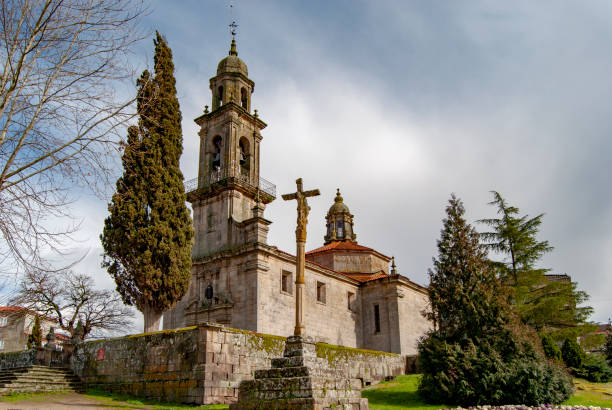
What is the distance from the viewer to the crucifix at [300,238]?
487 inches

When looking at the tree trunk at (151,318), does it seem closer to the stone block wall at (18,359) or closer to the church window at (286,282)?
the stone block wall at (18,359)

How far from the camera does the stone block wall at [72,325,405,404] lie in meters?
14.1

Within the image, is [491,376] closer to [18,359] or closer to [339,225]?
[18,359]

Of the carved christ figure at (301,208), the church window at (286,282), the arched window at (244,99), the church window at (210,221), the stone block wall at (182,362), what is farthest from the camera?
the arched window at (244,99)

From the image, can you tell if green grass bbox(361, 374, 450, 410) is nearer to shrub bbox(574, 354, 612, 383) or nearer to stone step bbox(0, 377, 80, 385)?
shrub bbox(574, 354, 612, 383)

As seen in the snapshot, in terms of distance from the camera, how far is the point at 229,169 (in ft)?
88.4

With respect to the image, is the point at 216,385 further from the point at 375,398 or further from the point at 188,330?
the point at 375,398

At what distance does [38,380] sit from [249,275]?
9897 mm

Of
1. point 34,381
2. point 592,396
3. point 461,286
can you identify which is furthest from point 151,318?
point 592,396

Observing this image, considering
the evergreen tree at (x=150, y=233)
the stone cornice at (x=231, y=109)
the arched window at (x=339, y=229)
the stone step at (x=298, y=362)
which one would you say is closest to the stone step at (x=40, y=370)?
the evergreen tree at (x=150, y=233)

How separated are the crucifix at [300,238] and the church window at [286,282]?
12.0 meters

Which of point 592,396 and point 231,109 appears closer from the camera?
point 592,396

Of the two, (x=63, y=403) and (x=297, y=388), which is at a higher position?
(x=297, y=388)

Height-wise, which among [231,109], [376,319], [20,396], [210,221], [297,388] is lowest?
[20,396]
